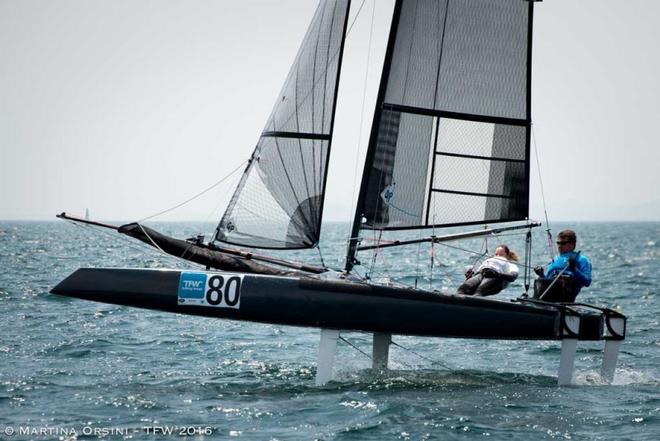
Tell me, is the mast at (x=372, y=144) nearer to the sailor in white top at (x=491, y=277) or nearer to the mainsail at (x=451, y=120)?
the mainsail at (x=451, y=120)

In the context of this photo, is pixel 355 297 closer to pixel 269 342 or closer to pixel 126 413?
pixel 126 413

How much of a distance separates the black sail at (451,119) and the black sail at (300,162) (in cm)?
58

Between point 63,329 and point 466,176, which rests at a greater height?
point 466,176

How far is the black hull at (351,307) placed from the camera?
30.9 feet

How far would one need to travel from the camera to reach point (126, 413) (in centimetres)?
796

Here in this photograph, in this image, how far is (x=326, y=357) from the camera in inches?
372

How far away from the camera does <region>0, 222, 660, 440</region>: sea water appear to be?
760cm

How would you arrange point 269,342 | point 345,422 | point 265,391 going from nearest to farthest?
point 345,422, point 265,391, point 269,342

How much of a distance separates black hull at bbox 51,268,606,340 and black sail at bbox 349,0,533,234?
1341 mm

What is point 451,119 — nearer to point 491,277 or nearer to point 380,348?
point 491,277

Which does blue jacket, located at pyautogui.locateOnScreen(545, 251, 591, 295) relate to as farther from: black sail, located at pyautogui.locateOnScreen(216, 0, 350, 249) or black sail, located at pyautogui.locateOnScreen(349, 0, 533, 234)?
black sail, located at pyautogui.locateOnScreen(216, 0, 350, 249)

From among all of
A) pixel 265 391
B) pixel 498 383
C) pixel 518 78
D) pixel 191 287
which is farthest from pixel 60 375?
pixel 518 78

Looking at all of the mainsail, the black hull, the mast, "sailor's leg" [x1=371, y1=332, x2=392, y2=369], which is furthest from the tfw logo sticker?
"sailor's leg" [x1=371, y1=332, x2=392, y2=369]

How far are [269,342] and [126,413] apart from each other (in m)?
4.82
